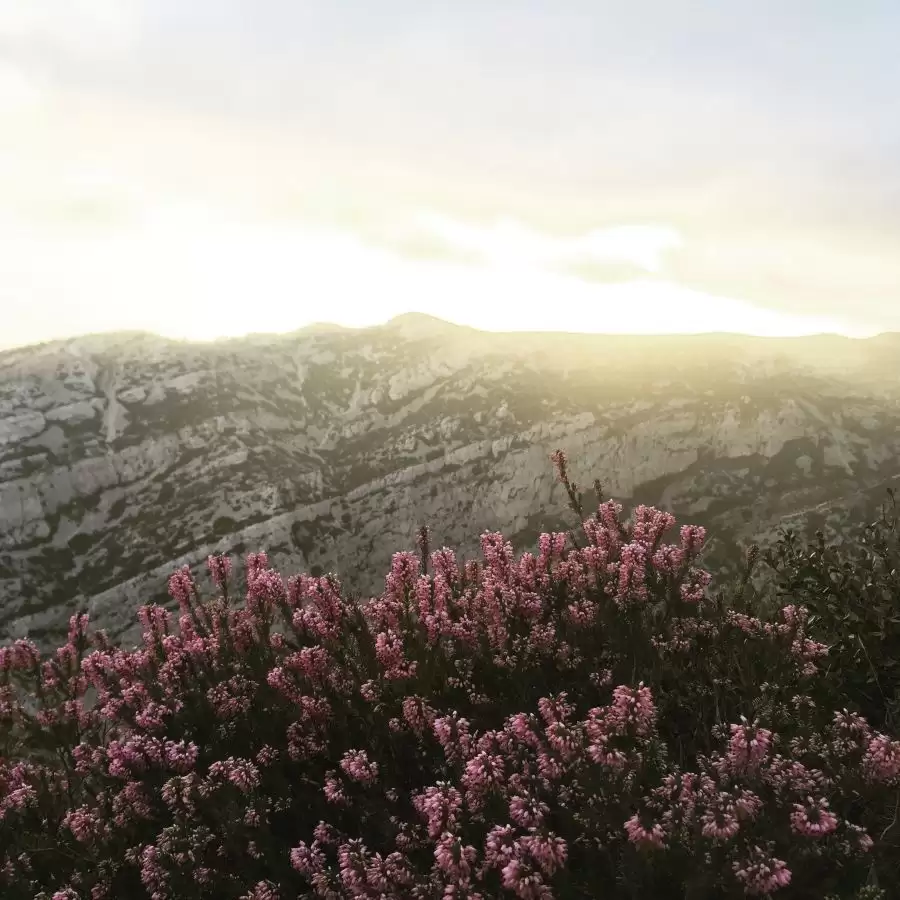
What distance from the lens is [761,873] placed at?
2674mm

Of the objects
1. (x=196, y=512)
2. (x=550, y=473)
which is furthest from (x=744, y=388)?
(x=196, y=512)

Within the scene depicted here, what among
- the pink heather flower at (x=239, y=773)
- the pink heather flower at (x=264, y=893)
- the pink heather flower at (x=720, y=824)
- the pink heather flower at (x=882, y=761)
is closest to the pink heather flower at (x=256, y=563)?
the pink heather flower at (x=239, y=773)

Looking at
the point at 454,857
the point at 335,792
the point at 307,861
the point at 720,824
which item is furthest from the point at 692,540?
the point at 307,861

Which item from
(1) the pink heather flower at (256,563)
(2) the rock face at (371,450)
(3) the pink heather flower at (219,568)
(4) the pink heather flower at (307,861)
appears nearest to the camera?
(4) the pink heather flower at (307,861)

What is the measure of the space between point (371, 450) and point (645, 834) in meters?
21.0

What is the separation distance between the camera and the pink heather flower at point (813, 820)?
2742mm

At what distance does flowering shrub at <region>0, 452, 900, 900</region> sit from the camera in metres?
3.00

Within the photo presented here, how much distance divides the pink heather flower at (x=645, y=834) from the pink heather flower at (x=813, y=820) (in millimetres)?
559

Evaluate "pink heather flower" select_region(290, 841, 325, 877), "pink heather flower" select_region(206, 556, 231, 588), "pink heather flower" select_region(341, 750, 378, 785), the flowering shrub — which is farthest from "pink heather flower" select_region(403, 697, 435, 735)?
"pink heather flower" select_region(206, 556, 231, 588)

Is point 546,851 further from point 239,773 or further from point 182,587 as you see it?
point 182,587

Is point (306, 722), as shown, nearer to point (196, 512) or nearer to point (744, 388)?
point (196, 512)

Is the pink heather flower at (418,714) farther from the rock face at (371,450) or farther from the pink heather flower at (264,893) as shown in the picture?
the rock face at (371,450)

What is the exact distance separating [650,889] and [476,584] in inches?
143

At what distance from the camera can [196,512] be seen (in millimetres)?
21000
